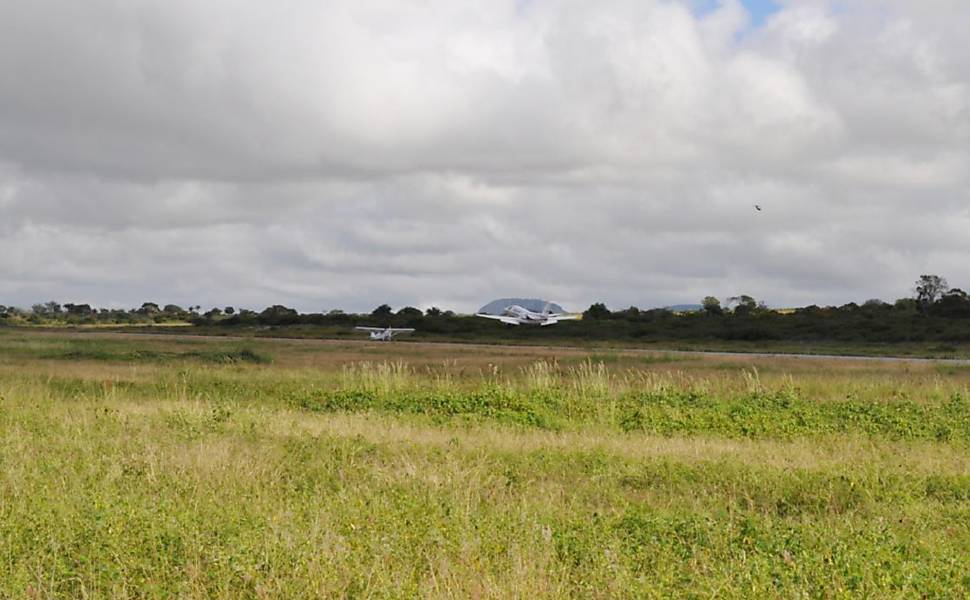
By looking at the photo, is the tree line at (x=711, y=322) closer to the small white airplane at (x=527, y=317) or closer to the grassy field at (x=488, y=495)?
the small white airplane at (x=527, y=317)

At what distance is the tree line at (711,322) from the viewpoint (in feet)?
262

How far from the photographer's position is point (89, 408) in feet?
65.4

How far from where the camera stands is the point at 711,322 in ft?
314

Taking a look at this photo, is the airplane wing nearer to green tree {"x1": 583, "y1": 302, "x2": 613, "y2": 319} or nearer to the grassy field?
green tree {"x1": 583, "y1": 302, "x2": 613, "y2": 319}

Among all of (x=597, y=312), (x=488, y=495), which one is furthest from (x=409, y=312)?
(x=488, y=495)

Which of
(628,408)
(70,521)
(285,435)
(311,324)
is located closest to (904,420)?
(628,408)

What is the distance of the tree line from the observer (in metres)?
79.9

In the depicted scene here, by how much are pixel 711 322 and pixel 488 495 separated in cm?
8667

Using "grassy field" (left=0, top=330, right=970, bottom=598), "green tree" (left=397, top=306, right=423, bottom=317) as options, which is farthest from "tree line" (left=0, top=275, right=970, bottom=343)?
"grassy field" (left=0, top=330, right=970, bottom=598)

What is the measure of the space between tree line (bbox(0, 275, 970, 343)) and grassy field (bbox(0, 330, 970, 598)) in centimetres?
5903

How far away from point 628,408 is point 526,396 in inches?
119

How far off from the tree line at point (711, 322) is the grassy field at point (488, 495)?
2324 inches

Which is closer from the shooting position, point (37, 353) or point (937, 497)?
point (937, 497)

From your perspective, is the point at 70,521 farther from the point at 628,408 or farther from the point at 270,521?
the point at 628,408
